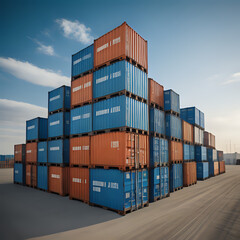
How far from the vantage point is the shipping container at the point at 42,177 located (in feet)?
51.8

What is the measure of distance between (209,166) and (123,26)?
78.7 feet

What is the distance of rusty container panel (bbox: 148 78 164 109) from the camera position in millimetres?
13591

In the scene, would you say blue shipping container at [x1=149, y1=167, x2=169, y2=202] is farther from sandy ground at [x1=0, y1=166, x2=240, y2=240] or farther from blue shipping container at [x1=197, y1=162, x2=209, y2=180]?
blue shipping container at [x1=197, y1=162, x2=209, y2=180]

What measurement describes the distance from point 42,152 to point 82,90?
7.82m

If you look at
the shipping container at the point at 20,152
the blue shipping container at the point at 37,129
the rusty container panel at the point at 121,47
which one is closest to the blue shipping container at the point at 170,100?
the rusty container panel at the point at 121,47

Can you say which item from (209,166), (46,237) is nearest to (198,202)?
(46,237)

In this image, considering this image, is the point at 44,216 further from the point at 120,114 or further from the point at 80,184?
the point at 120,114

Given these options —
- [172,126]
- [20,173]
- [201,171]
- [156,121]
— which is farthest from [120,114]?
[201,171]

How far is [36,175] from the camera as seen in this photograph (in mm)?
17203

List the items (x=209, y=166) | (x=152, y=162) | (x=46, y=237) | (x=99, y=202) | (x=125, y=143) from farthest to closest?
1. (x=209, y=166)
2. (x=152, y=162)
3. (x=99, y=202)
4. (x=125, y=143)
5. (x=46, y=237)

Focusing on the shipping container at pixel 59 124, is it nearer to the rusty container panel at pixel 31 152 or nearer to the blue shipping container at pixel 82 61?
the rusty container panel at pixel 31 152

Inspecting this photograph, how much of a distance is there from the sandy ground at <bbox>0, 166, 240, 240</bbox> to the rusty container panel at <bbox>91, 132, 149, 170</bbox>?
246 cm

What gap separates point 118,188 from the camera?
9.35 metres

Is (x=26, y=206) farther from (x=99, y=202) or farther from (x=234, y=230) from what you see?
(x=234, y=230)
